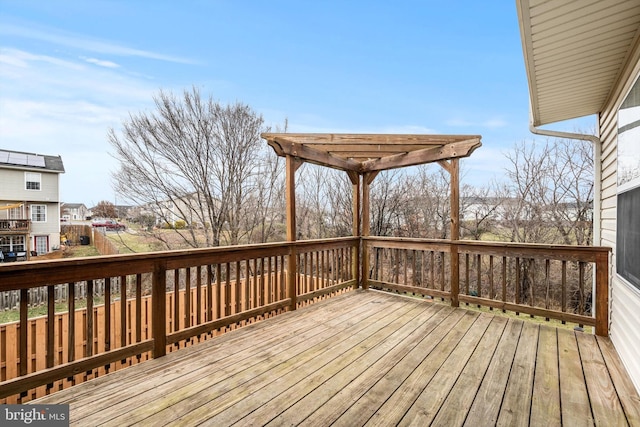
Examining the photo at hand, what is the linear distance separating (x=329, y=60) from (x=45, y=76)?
686 centimetres

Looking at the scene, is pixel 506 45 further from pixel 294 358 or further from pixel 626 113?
pixel 294 358

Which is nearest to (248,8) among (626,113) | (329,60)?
(329,60)

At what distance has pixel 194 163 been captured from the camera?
8.12m

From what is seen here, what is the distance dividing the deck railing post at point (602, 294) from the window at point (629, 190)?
0.38 meters

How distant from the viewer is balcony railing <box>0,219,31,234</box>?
501cm

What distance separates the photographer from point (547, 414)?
5.80 ft

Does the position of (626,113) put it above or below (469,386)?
above

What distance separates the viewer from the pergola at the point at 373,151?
356 cm

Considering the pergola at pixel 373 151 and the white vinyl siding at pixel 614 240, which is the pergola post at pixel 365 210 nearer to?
the pergola at pixel 373 151

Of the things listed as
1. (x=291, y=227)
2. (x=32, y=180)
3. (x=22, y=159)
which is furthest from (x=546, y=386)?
(x=22, y=159)

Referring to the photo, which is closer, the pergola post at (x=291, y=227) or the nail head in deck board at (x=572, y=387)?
the nail head in deck board at (x=572, y=387)

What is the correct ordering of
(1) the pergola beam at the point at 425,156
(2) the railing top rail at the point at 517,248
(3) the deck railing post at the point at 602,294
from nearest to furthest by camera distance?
(3) the deck railing post at the point at 602,294, (2) the railing top rail at the point at 517,248, (1) the pergola beam at the point at 425,156

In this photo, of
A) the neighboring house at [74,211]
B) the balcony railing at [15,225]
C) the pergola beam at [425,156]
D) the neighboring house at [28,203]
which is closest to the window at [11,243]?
the neighboring house at [28,203]

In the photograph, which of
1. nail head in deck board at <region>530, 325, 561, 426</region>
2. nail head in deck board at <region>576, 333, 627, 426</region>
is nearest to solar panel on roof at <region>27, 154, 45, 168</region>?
nail head in deck board at <region>530, 325, 561, 426</region>
